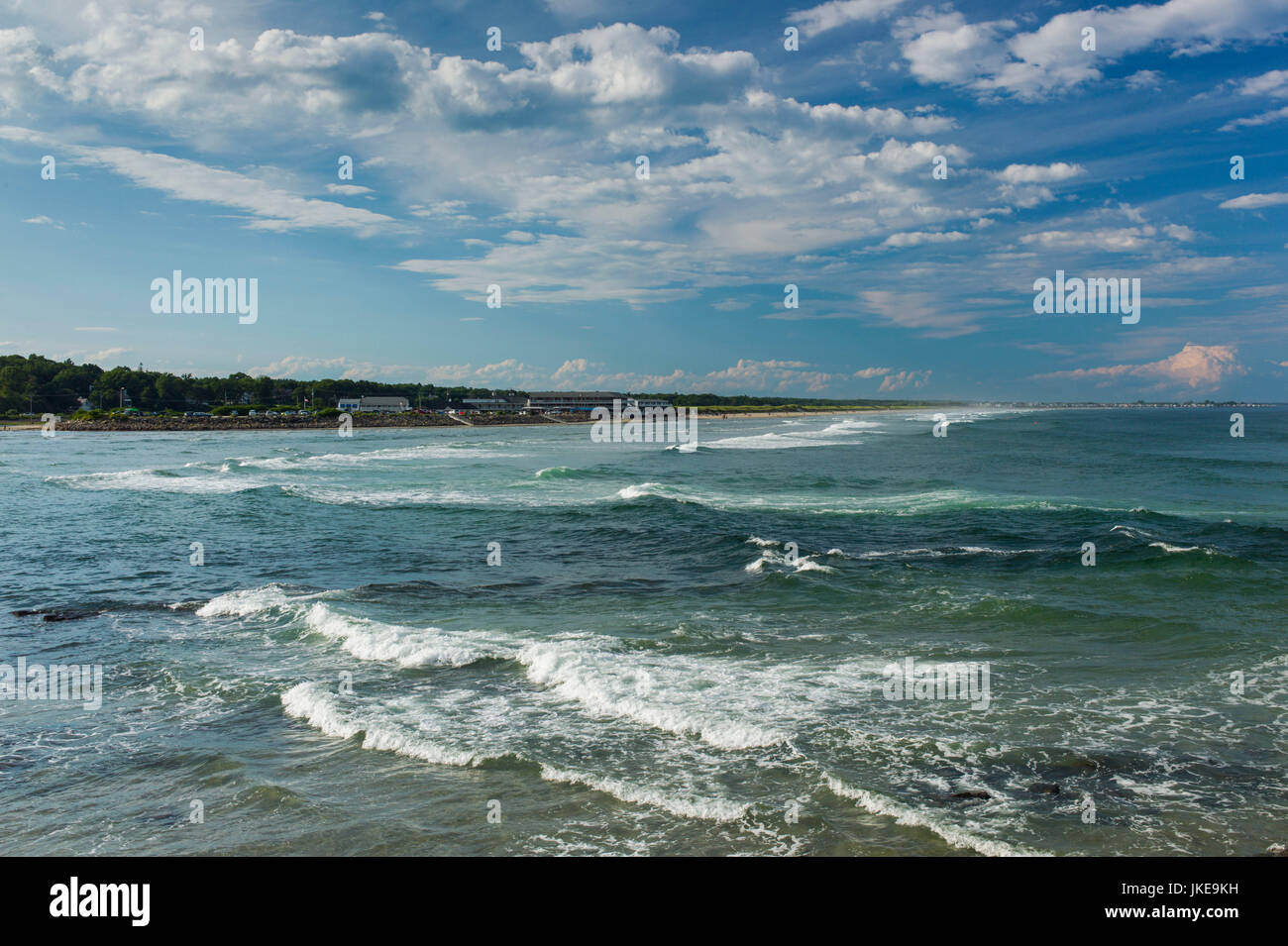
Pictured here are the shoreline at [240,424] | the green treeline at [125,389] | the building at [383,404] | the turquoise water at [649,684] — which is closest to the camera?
the turquoise water at [649,684]

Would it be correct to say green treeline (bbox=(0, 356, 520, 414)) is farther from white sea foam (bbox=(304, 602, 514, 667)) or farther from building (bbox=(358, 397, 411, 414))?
white sea foam (bbox=(304, 602, 514, 667))

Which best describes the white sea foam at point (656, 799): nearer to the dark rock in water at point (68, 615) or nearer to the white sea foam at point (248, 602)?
the white sea foam at point (248, 602)

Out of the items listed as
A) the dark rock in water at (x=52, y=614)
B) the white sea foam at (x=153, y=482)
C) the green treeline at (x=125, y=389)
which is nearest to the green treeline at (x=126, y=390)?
the green treeline at (x=125, y=389)

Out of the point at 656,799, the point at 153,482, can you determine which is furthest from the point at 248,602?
the point at 153,482

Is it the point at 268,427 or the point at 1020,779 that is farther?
the point at 268,427

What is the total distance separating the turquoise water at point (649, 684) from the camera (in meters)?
7.29

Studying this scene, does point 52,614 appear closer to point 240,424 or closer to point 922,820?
point 922,820

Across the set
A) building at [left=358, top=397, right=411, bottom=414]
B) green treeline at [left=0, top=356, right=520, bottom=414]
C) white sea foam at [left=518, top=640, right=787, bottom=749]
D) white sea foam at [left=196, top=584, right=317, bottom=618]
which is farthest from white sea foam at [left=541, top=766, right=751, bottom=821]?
building at [left=358, top=397, right=411, bottom=414]

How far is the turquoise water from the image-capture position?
23.9 feet

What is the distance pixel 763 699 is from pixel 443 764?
4.44 m

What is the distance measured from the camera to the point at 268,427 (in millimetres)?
126000
